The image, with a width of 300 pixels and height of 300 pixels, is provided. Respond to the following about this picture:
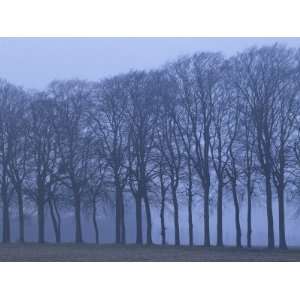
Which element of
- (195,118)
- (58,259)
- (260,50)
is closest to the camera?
(58,259)

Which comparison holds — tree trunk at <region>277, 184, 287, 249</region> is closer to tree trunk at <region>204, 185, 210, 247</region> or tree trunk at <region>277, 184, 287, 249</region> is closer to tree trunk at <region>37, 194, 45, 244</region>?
tree trunk at <region>204, 185, 210, 247</region>

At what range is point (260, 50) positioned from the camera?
25.5 meters

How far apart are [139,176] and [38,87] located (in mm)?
5415

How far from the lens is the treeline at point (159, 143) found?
26469 mm

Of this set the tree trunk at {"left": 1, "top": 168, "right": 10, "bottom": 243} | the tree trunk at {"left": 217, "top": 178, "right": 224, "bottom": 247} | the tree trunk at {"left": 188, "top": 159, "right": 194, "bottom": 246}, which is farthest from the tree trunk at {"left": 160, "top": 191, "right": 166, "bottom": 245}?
the tree trunk at {"left": 1, "top": 168, "right": 10, "bottom": 243}

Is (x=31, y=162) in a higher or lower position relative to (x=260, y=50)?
lower

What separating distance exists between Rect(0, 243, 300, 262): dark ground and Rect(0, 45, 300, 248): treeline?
0.90 m

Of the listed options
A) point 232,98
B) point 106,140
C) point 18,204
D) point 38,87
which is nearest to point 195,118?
point 232,98

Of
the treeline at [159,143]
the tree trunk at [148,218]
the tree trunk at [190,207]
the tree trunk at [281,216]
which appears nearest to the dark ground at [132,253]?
the tree trunk at [281,216]

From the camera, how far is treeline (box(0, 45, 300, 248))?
26469mm

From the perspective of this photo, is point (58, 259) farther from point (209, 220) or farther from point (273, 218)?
point (273, 218)

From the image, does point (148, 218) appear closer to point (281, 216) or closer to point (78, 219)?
point (78, 219)

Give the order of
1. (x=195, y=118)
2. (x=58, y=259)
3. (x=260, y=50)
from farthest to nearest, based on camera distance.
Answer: (x=195, y=118)
(x=260, y=50)
(x=58, y=259)

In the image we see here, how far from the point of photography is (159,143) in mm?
27406
